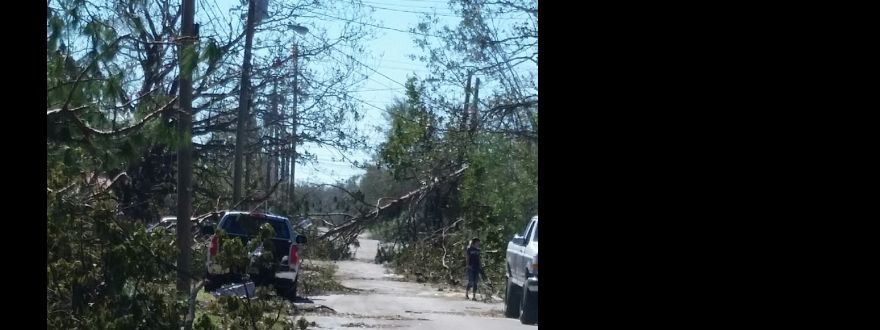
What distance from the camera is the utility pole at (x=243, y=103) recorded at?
44.5 ft

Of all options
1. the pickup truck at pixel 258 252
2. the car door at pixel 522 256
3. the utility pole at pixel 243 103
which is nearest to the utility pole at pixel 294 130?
the utility pole at pixel 243 103

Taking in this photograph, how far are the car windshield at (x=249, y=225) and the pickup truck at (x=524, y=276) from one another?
2.87 m

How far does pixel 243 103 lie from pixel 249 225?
21.7 ft

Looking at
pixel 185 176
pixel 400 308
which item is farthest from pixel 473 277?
pixel 185 176

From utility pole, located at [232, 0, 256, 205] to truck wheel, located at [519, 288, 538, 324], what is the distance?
4342 mm

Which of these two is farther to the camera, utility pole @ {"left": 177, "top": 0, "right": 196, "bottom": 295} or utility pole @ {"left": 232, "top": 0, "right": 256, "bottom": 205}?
utility pole @ {"left": 232, "top": 0, "right": 256, "bottom": 205}

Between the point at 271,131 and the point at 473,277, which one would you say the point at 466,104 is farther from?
the point at 473,277

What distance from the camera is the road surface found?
1261 centimetres

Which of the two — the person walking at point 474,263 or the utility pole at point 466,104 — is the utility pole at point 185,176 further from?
the utility pole at point 466,104

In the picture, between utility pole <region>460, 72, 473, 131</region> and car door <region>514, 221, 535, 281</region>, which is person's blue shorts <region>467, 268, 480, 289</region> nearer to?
car door <region>514, 221, 535, 281</region>

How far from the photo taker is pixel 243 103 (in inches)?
598

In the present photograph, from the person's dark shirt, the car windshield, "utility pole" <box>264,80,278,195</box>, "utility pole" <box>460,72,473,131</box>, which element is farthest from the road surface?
"utility pole" <box>460,72,473,131</box>
